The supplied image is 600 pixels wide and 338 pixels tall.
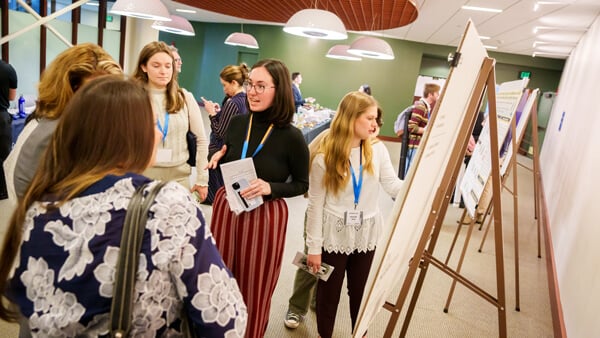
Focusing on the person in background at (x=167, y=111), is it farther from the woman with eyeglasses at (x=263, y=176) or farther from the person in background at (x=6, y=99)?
the person in background at (x=6, y=99)

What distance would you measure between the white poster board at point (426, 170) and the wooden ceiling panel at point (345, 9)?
5272 mm

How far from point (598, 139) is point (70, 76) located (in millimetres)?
3915

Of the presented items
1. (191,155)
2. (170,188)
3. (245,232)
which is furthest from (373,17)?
(170,188)

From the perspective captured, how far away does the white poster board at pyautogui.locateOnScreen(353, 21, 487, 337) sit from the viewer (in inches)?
44.7

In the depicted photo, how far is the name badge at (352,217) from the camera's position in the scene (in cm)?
213

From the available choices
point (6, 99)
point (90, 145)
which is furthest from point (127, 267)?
point (6, 99)

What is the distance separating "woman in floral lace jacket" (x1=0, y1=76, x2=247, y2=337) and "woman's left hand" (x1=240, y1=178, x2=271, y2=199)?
0.85 m

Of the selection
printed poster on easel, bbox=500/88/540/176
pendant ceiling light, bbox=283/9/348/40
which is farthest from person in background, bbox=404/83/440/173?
pendant ceiling light, bbox=283/9/348/40

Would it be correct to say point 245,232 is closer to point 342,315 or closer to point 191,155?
point 191,155

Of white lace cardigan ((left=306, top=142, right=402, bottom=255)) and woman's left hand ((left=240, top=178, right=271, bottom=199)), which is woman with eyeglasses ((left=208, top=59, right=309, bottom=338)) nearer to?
woman's left hand ((left=240, top=178, right=271, bottom=199))

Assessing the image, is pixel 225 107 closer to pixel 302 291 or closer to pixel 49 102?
pixel 302 291

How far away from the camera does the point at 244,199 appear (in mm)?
1832

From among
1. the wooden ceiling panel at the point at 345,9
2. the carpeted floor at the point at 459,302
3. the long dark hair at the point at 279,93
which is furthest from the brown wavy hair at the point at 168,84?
the wooden ceiling panel at the point at 345,9

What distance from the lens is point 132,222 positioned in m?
0.81
